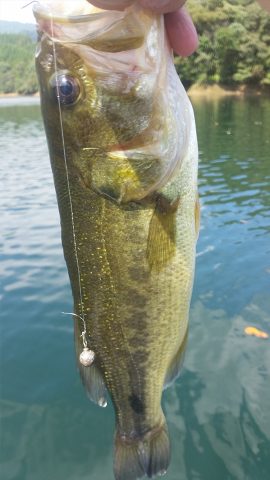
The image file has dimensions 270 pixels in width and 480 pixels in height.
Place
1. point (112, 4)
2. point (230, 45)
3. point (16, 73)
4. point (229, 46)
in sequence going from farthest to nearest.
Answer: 1. point (16, 73)
2. point (229, 46)
3. point (230, 45)
4. point (112, 4)

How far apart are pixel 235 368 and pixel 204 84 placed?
194 feet

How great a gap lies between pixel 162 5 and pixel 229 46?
58.6 m

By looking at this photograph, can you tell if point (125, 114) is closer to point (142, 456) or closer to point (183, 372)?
point (142, 456)

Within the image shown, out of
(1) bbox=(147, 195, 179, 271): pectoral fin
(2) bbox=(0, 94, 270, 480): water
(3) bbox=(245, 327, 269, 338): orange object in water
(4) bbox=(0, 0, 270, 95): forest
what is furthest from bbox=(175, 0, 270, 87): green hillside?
(1) bbox=(147, 195, 179, 271): pectoral fin

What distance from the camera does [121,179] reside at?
2.13 metres

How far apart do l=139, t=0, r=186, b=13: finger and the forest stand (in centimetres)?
5256

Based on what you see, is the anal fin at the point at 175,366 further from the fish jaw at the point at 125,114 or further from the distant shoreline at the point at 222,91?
the distant shoreline at the point at 222,91

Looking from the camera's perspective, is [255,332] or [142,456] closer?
[142,456]

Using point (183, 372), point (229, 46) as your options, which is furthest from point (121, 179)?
point (229, 46)

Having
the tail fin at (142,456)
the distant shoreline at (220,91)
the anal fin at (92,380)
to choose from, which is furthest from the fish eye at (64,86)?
the distant shoreline at (220,91)

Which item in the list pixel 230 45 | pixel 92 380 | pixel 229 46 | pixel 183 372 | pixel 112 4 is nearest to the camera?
pixel 112 4

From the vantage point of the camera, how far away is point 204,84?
60.6 metres

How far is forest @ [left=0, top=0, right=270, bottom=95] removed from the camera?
53531 mm

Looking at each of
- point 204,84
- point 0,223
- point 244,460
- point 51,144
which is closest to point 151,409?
point 51,144
